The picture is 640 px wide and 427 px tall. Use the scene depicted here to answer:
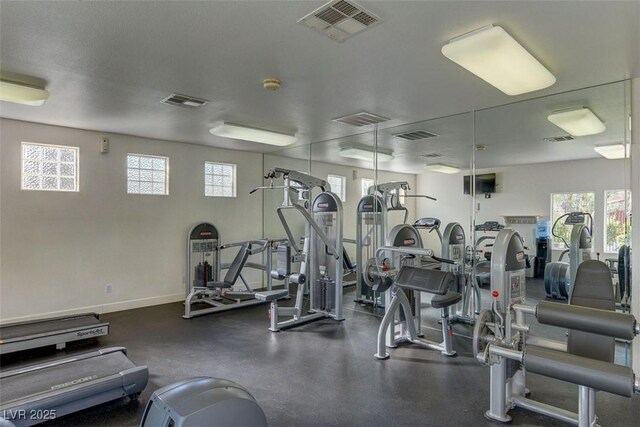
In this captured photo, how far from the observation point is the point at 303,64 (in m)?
2.77

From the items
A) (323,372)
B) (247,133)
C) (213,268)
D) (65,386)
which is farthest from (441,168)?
(65,386)

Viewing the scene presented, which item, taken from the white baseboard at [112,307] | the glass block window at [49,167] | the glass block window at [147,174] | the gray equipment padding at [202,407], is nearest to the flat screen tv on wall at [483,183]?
the gray equipment padding at [202,407]

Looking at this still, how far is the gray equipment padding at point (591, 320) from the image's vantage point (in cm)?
186

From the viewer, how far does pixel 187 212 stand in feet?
19.5

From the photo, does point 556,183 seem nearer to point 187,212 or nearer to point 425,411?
point 425,411

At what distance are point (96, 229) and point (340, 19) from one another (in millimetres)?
4549

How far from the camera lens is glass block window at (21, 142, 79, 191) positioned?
14.9ft

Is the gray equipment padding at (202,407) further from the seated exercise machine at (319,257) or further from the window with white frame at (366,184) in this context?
the window with white frame at (366,184)

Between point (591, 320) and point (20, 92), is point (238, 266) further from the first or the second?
point (591, 320)

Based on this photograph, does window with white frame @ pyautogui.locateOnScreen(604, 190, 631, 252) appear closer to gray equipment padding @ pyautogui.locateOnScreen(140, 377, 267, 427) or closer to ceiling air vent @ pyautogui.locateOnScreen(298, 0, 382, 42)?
ceiling air vent @ pyautogui.locateOnScreen(298, 0, 382, 42)

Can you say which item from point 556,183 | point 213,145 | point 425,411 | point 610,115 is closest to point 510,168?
point 556,183

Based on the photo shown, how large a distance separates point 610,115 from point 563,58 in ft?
3.74

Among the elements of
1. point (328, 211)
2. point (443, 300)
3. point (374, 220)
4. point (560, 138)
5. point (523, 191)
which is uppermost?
point (560, 138)

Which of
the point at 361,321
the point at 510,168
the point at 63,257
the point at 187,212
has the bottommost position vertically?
the point at 361,321
